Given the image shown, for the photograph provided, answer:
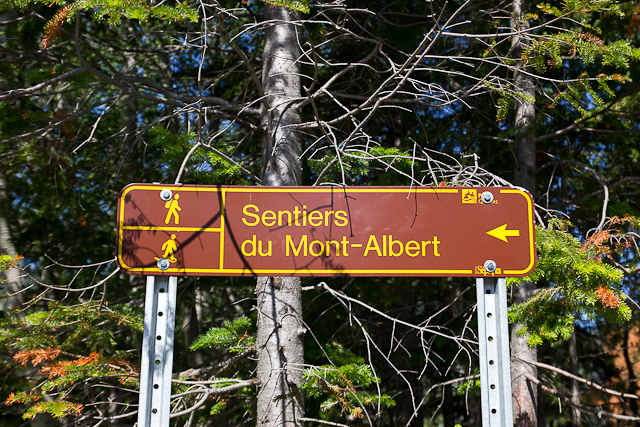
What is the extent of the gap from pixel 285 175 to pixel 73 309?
6.92ft

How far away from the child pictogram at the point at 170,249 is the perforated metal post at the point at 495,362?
4.31 feet

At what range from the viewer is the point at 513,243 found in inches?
74.8

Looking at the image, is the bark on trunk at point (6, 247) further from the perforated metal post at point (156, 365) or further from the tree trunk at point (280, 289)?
the perforated metal post at point (156, 365)

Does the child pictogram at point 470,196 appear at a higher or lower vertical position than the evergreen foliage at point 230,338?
higher

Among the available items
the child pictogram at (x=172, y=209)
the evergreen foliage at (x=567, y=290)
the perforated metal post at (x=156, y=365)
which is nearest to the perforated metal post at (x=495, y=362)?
the evergreen foliage at (x=567, y=290)

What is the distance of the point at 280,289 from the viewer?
3.44 metres

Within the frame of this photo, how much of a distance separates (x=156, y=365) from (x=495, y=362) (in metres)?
1.33

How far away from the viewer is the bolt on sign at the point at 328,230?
189 cm

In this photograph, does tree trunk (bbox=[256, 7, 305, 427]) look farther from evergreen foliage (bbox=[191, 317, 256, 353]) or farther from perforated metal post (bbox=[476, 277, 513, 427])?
perforated metal post (bbox=[476, 277, 513, 427])

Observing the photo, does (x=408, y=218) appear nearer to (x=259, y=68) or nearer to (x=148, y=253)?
(x=148, y=253)

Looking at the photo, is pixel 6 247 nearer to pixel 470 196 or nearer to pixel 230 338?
pixel 230 338

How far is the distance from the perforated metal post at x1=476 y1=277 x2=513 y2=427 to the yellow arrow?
23cm

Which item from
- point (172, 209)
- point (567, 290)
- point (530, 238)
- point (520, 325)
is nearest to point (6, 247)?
point (172, 209)

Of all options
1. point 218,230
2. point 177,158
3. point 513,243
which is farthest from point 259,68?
point 513,243
